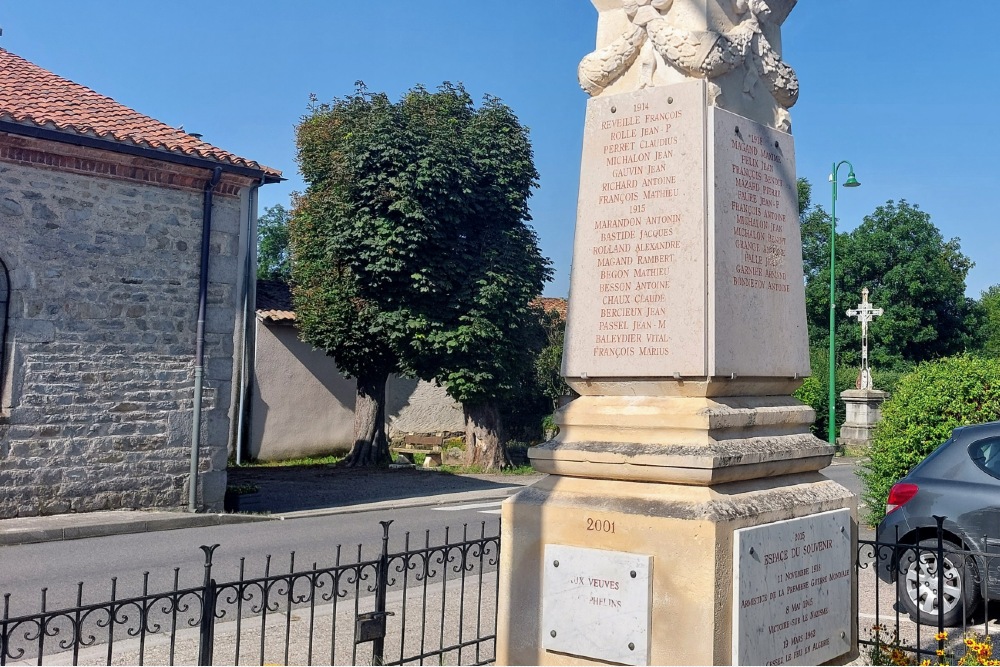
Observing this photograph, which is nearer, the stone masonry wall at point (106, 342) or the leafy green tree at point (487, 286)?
the stone masonry wall at point (106, 342)

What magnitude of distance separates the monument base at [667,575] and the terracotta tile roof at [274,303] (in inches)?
742

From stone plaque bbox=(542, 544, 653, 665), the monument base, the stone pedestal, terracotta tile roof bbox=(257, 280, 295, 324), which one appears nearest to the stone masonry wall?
terracotta tile roof bbox=(257, 280, 295, 324)

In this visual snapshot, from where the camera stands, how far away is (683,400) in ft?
12.4

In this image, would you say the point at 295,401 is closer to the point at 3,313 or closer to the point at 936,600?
the point at 3,313

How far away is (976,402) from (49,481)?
10.8 m

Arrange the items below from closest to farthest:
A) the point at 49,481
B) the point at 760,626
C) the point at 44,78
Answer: the point at 760,626 < the point at 49,481 < the point at 44,78

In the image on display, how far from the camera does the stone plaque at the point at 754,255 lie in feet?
12.4

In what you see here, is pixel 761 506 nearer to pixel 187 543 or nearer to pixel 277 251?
pixel 187 543

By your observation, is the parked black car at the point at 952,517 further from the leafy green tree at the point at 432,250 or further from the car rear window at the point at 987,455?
the leafy green tree at the point at 432,250

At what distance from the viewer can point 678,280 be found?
3.78 meters

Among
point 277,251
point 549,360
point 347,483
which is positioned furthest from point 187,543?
point 277,251

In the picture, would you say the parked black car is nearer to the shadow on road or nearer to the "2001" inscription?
the "2001" inscription

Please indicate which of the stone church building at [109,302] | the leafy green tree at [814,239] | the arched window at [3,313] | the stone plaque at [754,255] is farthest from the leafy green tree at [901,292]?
the stone plaque at [754,255]

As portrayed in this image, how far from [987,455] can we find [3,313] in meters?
10.8
